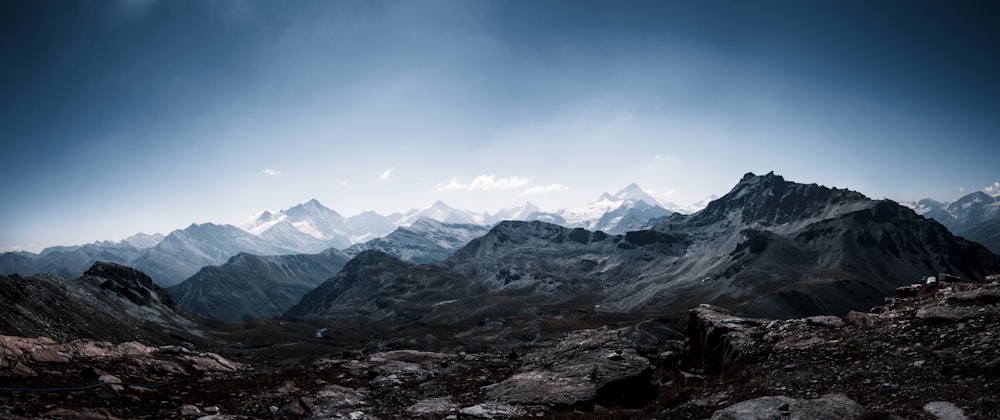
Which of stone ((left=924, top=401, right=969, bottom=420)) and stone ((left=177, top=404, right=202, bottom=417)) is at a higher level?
stone ((left=924, top=401, right=969, bottom=420))

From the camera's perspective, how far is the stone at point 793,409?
13430 millimetres

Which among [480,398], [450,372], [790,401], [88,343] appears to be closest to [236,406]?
[480,398]

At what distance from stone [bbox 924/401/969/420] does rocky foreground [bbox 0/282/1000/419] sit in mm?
26

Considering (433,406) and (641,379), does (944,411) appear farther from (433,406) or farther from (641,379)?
(433,406)

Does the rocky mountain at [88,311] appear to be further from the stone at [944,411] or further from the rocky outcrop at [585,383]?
the stone at [944,411]

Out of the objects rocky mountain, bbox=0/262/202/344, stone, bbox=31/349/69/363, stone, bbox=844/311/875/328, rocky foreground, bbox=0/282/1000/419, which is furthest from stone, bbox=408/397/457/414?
rocky mountain, bbox=0/262/202/344

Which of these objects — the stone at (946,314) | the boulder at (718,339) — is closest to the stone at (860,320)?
the stone at (946,314)

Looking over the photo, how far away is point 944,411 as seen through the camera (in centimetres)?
1213

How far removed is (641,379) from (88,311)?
179 metres

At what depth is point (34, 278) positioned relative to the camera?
13900cm

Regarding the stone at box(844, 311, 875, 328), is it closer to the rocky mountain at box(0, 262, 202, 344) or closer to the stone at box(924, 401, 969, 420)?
the stone at box(924, 401, 969, 420)

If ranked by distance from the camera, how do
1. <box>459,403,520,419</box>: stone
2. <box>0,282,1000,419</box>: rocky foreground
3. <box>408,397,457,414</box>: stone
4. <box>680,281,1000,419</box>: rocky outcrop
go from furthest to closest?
<box>408,397,457,414</box>: stone, <box>459,403,520,419</box>: stone, <box>0,282,1000,419</box>: rocky foreground, <box>680,281,1000,419</box>: rocky outcrop

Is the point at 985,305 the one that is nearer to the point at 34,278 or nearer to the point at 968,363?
the point at 968,363

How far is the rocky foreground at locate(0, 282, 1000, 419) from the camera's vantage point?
47.2 ft
